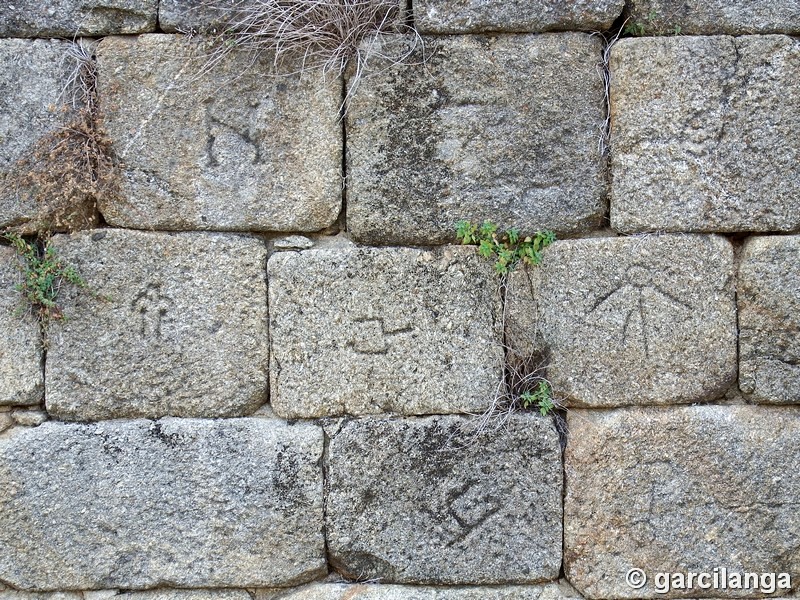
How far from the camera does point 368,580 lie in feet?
7.77

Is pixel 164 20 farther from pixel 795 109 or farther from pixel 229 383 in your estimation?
pixel 795 109

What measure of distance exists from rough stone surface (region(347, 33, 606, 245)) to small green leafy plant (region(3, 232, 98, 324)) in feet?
A: 3.22

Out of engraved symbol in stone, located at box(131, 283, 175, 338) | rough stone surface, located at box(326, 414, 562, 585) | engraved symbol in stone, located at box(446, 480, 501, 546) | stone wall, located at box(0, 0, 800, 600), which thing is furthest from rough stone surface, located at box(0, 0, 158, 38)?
engraved symbol in stone, located at box(446, 480, 501, 546)

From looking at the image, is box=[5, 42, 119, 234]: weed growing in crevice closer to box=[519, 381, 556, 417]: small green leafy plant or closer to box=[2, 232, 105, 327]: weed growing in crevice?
box=[2, 232, 105, 327]: weed growing in crevice

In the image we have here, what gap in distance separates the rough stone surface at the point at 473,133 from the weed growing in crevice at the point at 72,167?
2.75 feet

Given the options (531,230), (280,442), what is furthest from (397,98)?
(280,442)

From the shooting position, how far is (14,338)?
7.66 ft

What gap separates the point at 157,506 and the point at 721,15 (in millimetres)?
2513

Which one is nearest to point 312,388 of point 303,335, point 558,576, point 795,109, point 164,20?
point 303,335

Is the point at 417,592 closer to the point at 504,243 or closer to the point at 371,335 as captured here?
the point at 371,335

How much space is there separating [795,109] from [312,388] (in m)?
1.86

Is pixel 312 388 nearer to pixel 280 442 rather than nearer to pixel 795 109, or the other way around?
pixel 280 442

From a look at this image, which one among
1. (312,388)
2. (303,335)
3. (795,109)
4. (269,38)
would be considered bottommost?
(312,388)

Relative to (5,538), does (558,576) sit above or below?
below
